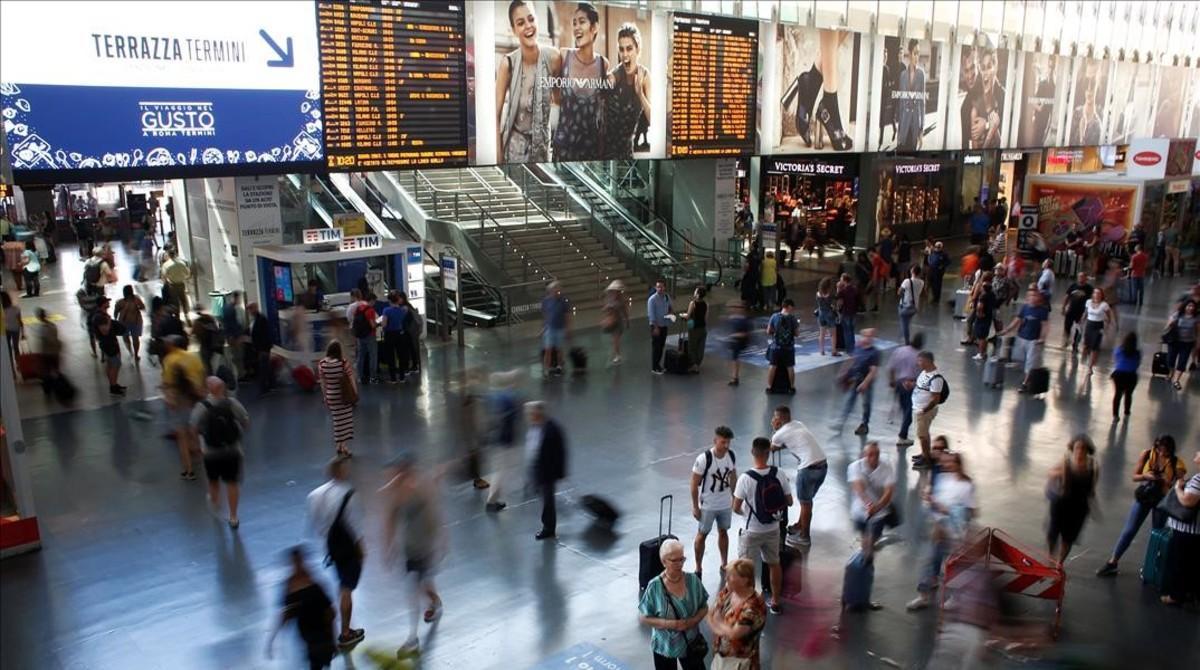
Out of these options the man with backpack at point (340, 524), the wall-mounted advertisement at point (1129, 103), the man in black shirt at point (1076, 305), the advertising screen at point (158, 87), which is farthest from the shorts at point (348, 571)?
the wall-mounted advertisement at point (1129, 103)

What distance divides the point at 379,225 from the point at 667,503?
42.1ft

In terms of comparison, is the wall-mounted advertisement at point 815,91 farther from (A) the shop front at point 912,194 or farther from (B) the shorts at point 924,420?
(B) the shorts at point 924,420

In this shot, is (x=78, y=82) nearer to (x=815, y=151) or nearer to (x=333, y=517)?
(x=333, y=517)

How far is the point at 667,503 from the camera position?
33.1ft

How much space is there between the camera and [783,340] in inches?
540

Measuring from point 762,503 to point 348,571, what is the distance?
3197mm

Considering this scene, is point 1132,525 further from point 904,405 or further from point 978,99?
point 978,99

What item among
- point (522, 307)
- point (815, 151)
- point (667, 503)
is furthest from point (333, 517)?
point (815, 151)

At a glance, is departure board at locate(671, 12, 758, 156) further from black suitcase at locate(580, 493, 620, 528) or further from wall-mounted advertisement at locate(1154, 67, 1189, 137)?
wall-mounted advertisement at locate(1154, 67, 1189, 137)

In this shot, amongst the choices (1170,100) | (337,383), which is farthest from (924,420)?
(1170,100)

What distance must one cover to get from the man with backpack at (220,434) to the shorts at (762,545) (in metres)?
4.98

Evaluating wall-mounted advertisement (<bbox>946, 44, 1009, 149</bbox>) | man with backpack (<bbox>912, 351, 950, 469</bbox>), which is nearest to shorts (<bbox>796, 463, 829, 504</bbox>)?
man with backpack (<bbox>912, 351, 950, 469</bbox>)

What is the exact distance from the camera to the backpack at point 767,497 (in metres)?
7.27

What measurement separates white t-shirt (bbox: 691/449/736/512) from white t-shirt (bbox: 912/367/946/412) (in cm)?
364
